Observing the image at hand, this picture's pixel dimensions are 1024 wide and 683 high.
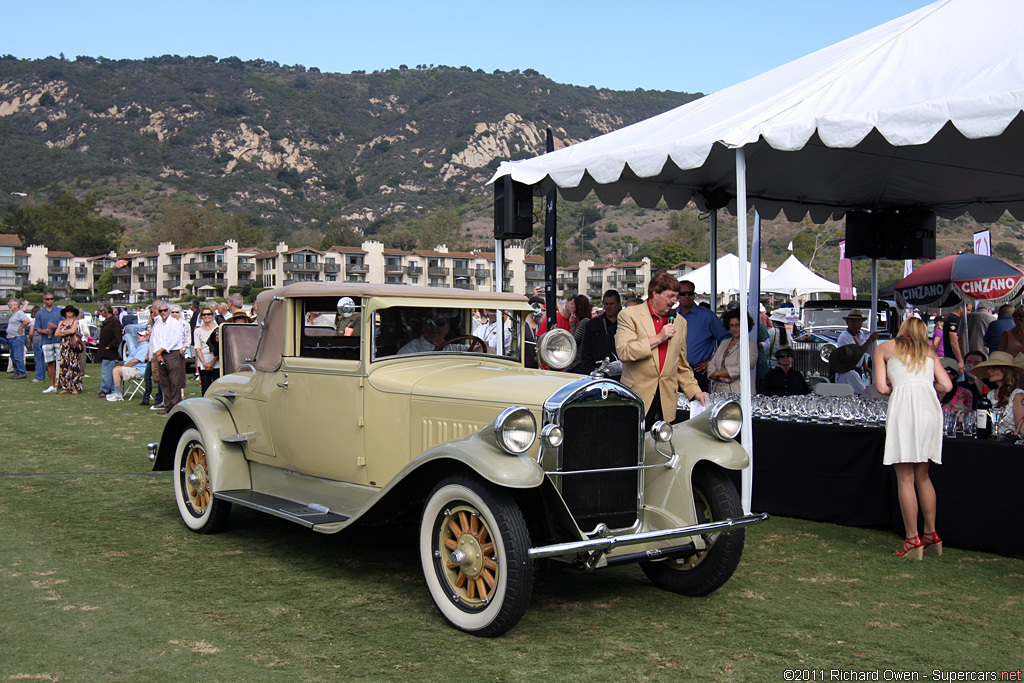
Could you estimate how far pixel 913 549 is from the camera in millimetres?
5391

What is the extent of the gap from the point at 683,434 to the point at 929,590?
1.64m

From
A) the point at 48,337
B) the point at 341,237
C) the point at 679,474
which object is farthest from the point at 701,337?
the point at 341,237

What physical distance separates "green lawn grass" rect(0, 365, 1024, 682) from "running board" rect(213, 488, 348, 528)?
351 millimetres

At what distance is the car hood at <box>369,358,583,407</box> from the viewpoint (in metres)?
4.37

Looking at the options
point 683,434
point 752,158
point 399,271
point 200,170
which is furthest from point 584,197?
point 200,170

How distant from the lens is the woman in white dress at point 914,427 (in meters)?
5.28

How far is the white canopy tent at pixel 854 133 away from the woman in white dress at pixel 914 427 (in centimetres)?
93

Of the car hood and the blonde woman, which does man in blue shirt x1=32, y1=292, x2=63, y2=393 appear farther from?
the blonde woman

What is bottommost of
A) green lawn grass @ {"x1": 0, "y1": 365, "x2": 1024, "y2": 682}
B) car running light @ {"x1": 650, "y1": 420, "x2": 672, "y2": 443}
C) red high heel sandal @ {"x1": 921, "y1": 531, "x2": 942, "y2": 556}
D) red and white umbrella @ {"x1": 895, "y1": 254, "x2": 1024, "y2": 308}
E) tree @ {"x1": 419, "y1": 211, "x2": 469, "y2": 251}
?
green lawn grass @ {"x1": 0, "y1": 365, "x2": 1024, "y2": 682}

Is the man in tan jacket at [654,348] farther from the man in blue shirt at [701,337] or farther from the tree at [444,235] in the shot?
the tree at [444,235]

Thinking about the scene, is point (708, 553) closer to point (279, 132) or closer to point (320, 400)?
point (320, 400)

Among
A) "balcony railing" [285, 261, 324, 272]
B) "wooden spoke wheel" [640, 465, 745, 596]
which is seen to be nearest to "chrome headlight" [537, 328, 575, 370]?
"wooden spoke wheel" [640, 465, 745, 596]

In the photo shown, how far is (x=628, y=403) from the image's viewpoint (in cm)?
441

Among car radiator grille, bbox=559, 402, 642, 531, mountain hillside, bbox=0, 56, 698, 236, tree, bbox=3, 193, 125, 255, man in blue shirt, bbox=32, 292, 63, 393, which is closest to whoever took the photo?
car radiator grille, bbox=559, 402, 642, 531
